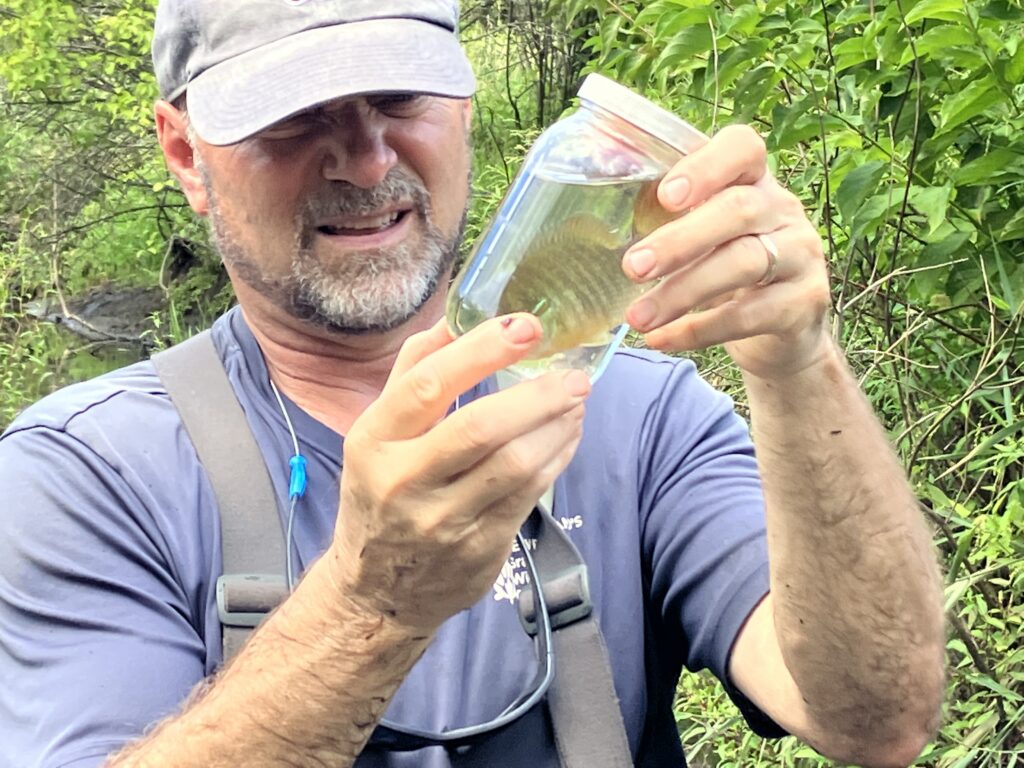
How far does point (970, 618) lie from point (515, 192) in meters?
2.09

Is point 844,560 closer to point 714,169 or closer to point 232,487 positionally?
point 714,169

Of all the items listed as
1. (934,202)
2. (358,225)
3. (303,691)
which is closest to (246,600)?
(303,691)

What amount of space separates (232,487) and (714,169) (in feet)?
2.78

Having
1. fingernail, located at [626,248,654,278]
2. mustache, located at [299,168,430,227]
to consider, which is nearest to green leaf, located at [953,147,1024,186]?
mustache, located at [299,168,430,227]

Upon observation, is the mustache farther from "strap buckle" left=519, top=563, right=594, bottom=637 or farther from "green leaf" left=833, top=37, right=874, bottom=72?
"green leaf" left=833, top=37, right=874, bottom=72

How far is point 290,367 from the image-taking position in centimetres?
185

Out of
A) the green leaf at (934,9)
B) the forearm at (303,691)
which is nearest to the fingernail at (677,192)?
the forearm at (303,691)

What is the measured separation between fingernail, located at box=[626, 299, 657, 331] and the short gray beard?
2.44 ft

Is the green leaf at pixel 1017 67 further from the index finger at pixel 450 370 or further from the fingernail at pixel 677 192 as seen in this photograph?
the index finger at pixel 450 370

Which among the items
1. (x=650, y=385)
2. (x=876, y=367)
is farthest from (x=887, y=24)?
(x=876, y=367)

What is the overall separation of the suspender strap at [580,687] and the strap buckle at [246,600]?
37 centimetres

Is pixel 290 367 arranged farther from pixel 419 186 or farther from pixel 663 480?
pixel 663 480

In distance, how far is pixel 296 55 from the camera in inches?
66.9

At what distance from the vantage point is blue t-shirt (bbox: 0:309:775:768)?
56.4 inches
